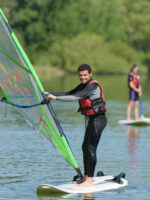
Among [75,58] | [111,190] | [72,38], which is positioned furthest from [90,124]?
[72,38]

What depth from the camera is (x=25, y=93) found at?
746 cm

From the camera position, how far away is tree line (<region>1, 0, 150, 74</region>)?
Answer: 7706 centimetres

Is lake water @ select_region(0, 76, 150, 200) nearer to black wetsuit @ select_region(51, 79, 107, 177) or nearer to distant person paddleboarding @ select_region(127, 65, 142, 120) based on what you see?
black wetsuit @ select_region(51, 79, 107, 177)

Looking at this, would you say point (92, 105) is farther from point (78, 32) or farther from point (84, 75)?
point (78, 32)

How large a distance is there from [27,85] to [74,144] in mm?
4704

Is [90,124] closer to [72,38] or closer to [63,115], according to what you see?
[63,115]

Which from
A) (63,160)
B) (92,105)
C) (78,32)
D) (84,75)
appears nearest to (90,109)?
(92,105)

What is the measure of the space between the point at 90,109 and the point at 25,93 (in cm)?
83

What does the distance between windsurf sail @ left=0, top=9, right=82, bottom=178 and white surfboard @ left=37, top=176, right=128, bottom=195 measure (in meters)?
0.29

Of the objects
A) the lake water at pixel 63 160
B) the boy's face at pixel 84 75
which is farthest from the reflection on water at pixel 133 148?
the boy's face at pixel 84 75

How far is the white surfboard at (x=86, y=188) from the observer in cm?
738

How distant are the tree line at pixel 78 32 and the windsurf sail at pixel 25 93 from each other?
2631 inches

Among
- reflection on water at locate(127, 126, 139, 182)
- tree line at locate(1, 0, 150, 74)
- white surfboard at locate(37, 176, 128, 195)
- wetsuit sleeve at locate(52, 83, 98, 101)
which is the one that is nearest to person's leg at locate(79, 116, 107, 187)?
white surfboard at locate(37, 176, 128, 195)

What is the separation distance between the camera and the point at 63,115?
1781 cm
